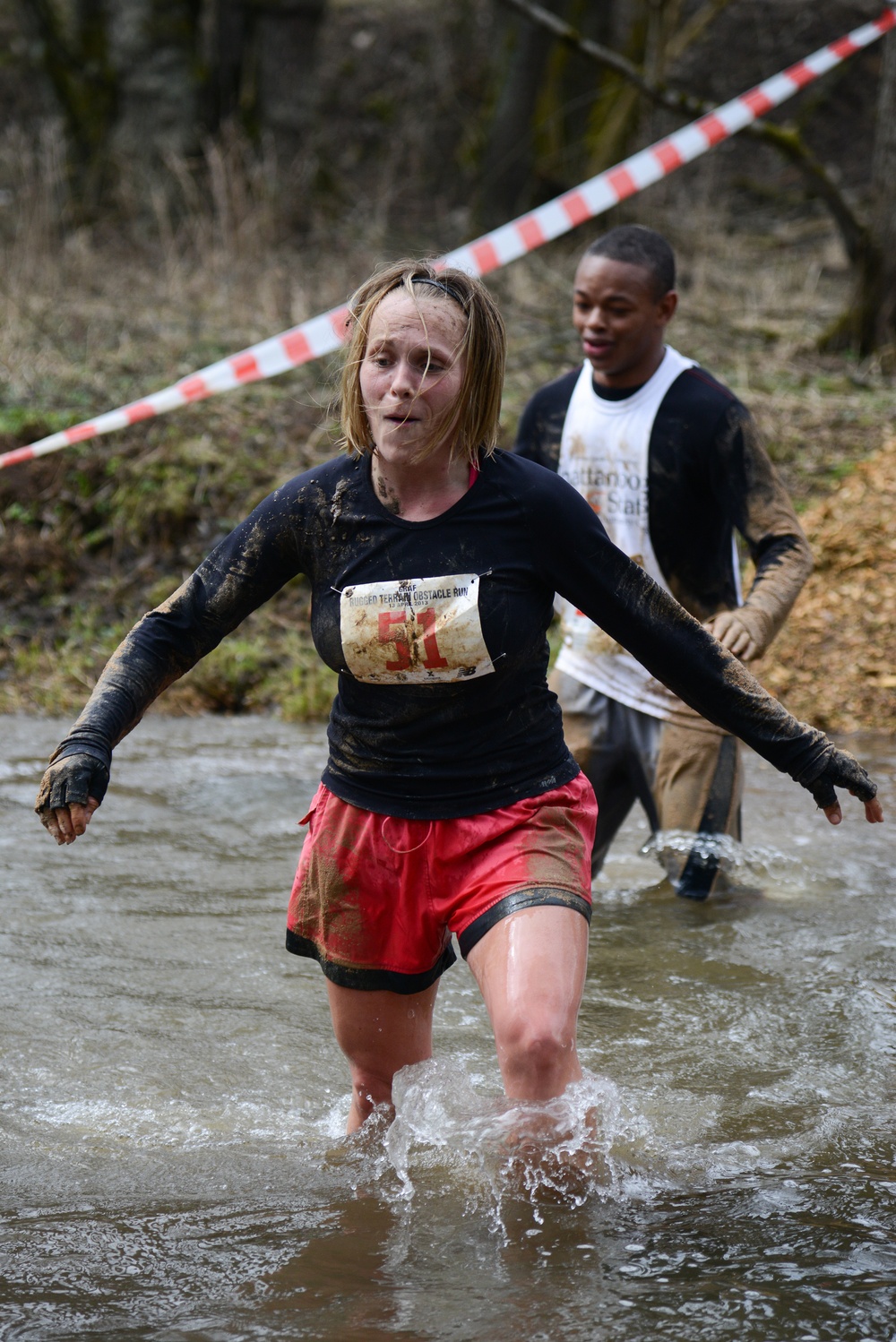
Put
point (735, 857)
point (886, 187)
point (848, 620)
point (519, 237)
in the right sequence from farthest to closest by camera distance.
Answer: point (886, 187) → point (519, 237) → point (848, 620) → point (735, 857)

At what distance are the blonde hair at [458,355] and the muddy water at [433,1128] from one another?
137 centimetres

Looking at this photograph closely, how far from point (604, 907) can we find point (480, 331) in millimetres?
2837

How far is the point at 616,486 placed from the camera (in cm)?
470

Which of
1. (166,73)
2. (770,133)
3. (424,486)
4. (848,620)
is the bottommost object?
(848,620)

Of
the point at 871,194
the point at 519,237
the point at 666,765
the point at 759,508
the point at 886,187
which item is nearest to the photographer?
the point at 759,508

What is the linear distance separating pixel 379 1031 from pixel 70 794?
0.92 metres

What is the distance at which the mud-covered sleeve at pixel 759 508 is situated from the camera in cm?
448

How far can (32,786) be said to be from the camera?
6.70 meters

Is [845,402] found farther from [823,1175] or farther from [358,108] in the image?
[358,108]

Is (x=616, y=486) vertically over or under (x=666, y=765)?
over

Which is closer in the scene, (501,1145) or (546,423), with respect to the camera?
(501,1145)

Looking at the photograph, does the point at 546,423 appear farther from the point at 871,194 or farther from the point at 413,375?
the point at 871,194

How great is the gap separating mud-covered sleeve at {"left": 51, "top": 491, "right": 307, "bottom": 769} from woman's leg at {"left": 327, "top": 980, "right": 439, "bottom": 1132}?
0.78m

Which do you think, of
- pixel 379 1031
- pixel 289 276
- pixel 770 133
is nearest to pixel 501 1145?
pixel 379 1031
